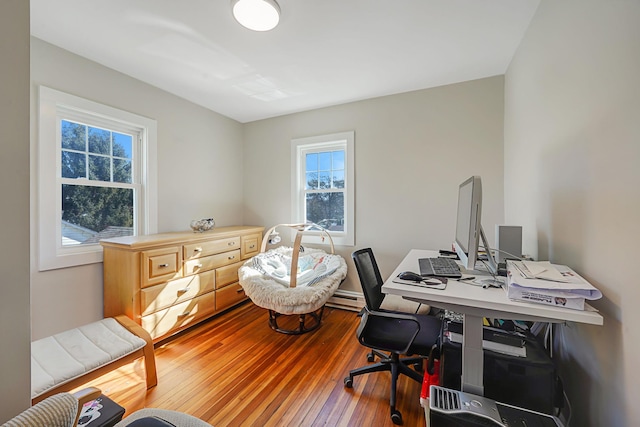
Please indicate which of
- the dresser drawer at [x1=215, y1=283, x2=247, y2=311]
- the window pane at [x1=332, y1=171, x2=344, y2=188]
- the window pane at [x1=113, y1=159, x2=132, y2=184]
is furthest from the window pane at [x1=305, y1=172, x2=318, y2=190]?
the window pane at [x1=113, y1=159, x2=132, y2=184]

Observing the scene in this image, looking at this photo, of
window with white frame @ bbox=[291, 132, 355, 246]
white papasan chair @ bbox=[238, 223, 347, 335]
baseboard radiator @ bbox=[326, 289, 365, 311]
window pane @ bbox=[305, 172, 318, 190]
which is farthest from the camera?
window pane @ bbox=[305, 172, 318, 190]

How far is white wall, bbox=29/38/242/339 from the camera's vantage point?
1869mm

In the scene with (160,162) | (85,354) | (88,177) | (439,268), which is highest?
(160,162)

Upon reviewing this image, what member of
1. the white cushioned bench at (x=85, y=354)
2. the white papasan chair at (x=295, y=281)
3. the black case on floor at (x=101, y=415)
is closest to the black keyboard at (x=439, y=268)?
the white papasan chair at (x=295, y=281)

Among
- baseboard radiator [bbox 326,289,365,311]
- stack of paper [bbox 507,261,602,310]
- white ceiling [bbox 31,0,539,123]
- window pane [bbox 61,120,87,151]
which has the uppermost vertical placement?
white ceiling [bbox 31,0,539,123]

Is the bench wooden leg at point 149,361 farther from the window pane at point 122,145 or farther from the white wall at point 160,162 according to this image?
the window pane at point 122,145

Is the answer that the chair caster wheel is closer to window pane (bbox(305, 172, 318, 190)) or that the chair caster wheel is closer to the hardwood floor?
the hardwood floor

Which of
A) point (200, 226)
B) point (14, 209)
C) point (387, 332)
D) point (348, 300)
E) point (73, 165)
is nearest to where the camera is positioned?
point (14, 209)

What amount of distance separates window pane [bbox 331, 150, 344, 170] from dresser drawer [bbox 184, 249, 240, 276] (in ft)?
5.40

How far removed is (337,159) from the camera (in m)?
3.22

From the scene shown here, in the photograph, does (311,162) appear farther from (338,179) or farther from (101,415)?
(101,415)

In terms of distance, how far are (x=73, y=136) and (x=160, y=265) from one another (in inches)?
52.1

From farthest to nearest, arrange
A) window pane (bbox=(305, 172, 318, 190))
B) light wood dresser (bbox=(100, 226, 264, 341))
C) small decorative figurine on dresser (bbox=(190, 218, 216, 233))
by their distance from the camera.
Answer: window pane (bbox=(305, 172, 318, 190)) → small decorative figurine on dresser (bbox=(190, 218, 216, 233)) → light wood dresser (bbox=(100, 226, 264, 341))

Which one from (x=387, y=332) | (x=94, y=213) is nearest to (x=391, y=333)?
(x=387, y=332)
